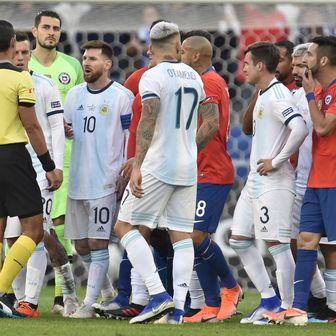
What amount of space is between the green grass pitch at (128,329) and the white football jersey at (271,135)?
3.52 ft

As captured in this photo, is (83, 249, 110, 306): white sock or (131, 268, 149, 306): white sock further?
(83, 249, 110, 306): white sock

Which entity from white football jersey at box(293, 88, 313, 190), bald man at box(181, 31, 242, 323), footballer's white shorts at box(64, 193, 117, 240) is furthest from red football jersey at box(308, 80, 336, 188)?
footballer's white shorts at box(64, 193, 117, 240)

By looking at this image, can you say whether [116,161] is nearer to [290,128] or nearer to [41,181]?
[41,181]

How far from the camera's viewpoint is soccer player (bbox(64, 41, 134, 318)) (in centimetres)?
1059

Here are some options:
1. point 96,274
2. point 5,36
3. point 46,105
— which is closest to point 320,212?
point 96,274

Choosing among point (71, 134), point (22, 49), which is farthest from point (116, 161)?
point (22, 49)

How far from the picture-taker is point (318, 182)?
32.5ft

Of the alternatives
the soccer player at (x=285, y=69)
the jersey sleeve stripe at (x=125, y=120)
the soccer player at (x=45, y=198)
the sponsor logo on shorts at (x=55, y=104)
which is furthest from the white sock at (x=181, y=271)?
the soccer player at (x=285, y=69)

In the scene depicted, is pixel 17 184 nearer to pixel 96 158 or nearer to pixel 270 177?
pixel 96 158

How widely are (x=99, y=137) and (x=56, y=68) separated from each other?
151 cm

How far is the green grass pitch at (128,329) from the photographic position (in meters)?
8.88

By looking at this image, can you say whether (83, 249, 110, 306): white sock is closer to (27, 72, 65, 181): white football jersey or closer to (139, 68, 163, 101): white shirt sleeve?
(27, 72, 65, 181): white football jersey

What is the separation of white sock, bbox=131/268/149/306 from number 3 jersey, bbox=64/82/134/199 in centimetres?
71

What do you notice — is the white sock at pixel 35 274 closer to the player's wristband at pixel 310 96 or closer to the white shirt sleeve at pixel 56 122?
the white shirt sleeve at pixel 56 122
